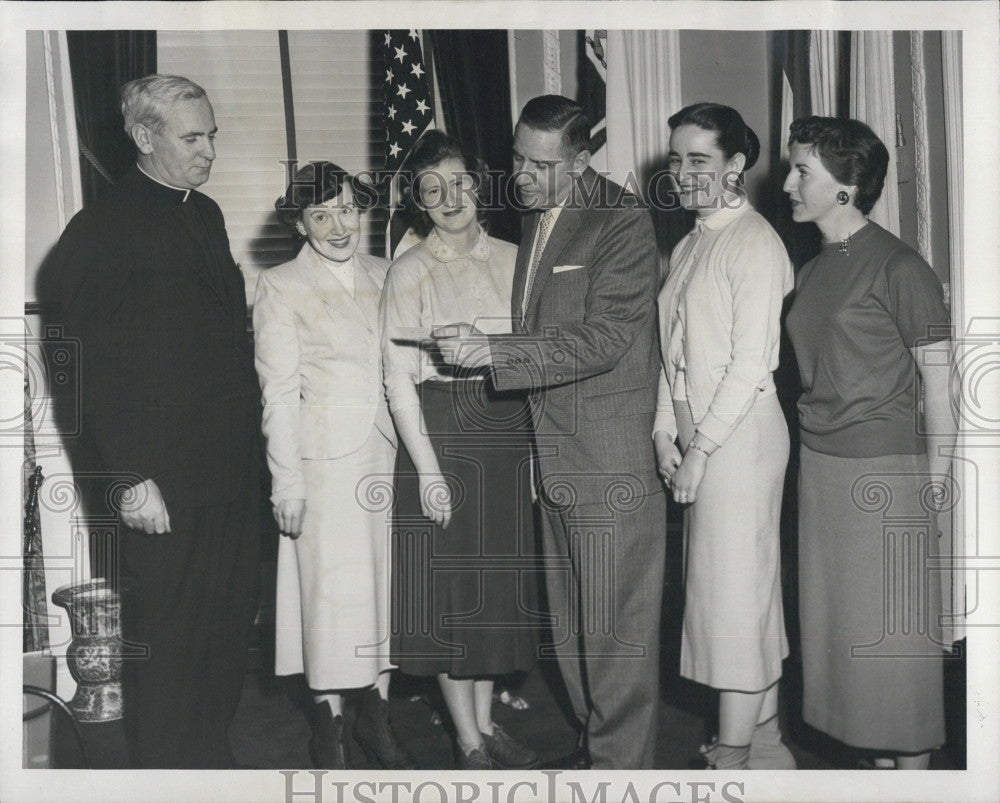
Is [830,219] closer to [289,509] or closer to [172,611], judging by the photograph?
[289,509]

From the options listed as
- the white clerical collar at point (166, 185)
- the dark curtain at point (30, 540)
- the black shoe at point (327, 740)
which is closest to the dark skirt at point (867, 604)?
the black shoe at point (327, 740)

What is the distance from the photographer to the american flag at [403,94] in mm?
2467

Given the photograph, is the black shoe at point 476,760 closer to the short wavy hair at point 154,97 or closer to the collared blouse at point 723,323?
the collared blouse at point 723,323

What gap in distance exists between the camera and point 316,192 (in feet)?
8.04

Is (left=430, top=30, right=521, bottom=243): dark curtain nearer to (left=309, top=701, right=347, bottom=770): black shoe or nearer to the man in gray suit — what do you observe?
the man in gray suit

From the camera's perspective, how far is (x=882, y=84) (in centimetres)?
247

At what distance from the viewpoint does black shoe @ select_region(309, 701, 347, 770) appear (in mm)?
2436

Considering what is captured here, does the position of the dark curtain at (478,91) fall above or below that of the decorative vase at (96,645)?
above

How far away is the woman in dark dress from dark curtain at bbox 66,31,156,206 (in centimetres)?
178

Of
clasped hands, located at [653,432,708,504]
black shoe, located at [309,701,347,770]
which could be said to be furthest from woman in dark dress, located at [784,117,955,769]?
black shoe, located at [309,701,347,770]

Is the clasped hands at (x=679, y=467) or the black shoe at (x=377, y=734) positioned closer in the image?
the clasped hands at (x=679, y=467)

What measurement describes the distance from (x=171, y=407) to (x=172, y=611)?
1.78 ft

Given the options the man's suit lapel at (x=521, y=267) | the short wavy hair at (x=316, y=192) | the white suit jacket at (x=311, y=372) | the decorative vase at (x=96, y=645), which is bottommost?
the decorative vase at (x=96, y=645)

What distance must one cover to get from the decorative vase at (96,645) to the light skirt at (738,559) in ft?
5.02
